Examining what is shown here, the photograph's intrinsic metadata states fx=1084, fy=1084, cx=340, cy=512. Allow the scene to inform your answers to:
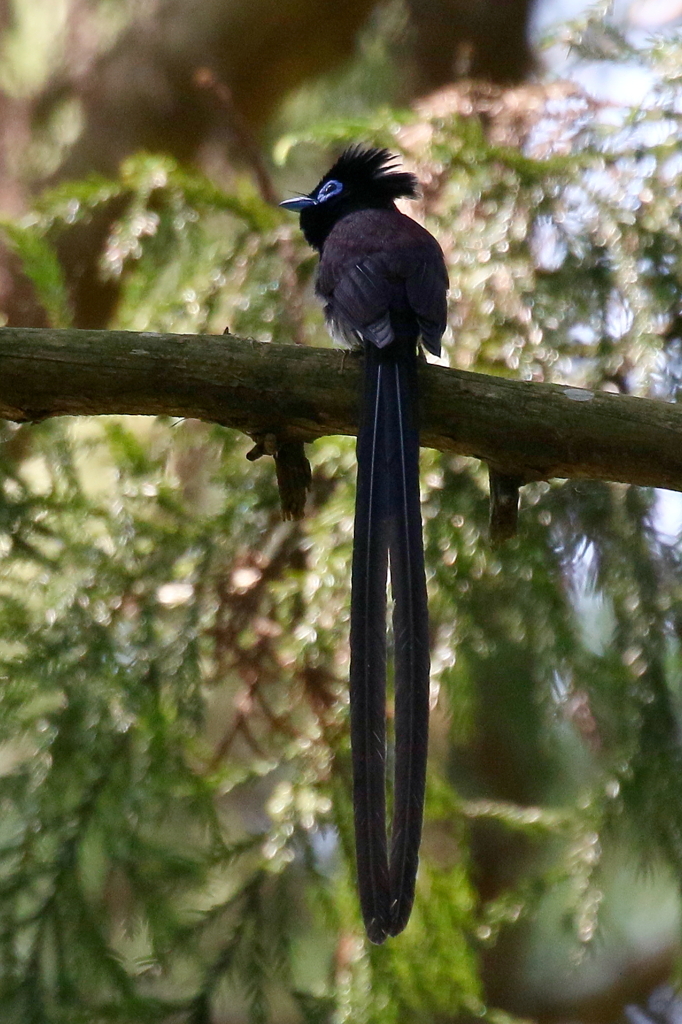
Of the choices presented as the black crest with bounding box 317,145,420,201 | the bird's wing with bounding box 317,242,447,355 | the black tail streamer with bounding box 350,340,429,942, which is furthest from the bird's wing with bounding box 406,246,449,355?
the black crest with bounding box 317,145,420,201

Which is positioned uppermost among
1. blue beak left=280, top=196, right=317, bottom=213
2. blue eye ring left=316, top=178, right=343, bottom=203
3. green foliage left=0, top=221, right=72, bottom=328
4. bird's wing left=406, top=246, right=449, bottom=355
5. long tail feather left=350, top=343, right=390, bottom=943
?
blue eye ring left=316, top=178, right=343, bottom=203

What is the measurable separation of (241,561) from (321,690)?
0.37m

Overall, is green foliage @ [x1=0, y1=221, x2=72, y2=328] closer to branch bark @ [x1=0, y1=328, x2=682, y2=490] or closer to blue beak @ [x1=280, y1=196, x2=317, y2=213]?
blue beak @ [x1=280, y1=196, x2=317, y2=213]

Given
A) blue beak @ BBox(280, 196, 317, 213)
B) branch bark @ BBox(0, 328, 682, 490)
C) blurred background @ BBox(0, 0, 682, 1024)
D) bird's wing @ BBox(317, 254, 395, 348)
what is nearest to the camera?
branch bark @ BBox(0, 328, 682, 490)

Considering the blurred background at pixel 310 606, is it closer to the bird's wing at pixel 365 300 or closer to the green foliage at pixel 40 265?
the green foliage at pixel 40 265

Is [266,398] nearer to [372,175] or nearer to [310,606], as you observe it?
[310,606]

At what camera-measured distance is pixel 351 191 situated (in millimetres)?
2645

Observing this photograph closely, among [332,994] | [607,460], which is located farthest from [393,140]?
[332,994]

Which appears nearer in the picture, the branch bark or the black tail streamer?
the black tail streamer

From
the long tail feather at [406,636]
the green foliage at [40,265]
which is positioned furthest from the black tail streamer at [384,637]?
the green foliage at [40,265]

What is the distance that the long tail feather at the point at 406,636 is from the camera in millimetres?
1336

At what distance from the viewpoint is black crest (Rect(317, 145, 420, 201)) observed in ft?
8.50

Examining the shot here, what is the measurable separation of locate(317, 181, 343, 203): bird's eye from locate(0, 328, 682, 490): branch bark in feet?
3.43

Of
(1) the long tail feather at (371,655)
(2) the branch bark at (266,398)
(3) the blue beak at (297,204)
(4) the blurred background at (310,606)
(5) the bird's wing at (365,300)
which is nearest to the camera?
(1) the long tail feather at (371,655)
